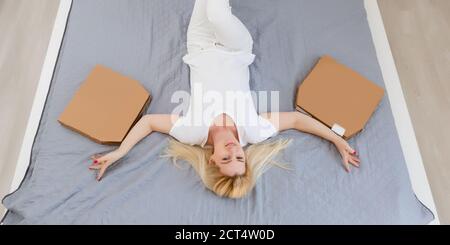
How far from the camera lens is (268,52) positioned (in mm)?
1558

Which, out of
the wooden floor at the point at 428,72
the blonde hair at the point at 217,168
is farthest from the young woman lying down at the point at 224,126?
the wooden floor at the point at 428,72

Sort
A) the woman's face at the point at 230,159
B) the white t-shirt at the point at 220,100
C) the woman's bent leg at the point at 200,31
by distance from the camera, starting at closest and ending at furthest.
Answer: the woman's face at the point at 230,159
the white t-shirt at the point at 220,100
the woman's bent leg at the point at 200,31

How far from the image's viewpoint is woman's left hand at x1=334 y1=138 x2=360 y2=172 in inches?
52.7

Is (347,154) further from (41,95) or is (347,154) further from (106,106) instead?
(41,95)

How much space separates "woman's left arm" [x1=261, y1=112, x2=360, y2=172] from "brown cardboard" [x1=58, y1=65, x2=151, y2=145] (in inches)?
16.6

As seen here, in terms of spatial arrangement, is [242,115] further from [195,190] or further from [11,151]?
[11,151]

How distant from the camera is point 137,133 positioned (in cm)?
136

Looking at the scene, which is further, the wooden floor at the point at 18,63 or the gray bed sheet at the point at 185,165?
the wooden floor at the point at 18,63

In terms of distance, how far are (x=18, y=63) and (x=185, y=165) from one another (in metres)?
0.89

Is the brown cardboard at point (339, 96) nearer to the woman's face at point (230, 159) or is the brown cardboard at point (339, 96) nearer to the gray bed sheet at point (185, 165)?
the gray bed sheet at point (185, 165)

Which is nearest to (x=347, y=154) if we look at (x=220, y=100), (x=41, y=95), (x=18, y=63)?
(x=220, y=100)

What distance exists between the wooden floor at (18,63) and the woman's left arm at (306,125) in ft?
2.97

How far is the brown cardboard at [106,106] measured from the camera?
1.36 meters
